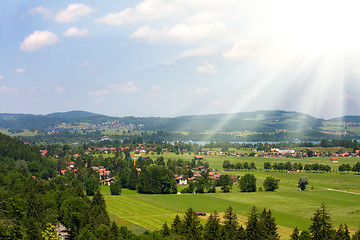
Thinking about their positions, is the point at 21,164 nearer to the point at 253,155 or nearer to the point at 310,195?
the point at 310,195

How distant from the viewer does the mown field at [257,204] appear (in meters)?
57.9

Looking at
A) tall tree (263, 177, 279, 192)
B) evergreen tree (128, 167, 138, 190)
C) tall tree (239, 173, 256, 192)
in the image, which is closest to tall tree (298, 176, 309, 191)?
tall tree (263, 177, 279, 192)

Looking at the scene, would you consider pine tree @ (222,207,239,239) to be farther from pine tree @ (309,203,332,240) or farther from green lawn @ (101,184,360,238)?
green lawn @ (101,184,360,238)

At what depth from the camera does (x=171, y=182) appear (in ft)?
298

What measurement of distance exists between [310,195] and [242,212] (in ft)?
86.8

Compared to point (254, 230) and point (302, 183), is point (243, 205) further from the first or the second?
point (254, 230)

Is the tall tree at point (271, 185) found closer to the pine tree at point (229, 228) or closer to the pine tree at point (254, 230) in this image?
the pine tree at point (229, 228)

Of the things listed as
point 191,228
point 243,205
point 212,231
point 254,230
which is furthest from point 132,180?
point 254,230

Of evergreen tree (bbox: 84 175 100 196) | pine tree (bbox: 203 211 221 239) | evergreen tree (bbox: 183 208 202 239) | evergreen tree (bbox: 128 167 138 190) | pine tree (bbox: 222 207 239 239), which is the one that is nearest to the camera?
pine tree (bbox: 203 211 221 239)

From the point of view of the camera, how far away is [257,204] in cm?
7262

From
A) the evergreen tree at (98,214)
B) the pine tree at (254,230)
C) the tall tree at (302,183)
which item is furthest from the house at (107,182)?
the pine tree at (254,230)

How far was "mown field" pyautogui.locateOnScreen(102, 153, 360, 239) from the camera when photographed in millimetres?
57853

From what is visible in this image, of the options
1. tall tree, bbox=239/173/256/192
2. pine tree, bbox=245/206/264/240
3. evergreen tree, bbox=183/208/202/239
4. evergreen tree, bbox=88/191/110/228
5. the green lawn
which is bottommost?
the green lawn

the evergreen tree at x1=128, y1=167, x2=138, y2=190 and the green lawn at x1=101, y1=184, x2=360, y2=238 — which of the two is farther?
the evergreen tree at x1=128, y1=167, x2=138, y2=190
